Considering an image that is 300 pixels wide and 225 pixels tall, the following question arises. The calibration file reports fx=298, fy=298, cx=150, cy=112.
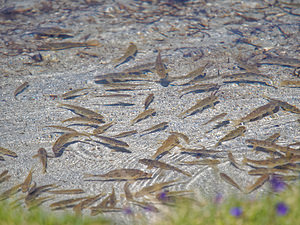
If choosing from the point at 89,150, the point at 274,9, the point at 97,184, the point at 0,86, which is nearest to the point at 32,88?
the point at 0,86

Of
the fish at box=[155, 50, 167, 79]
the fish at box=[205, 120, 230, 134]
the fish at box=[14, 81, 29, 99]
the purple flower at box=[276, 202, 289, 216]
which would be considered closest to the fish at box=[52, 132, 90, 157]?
the fish at box=[14, 81, 29, 99]

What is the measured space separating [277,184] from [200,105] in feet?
6.29

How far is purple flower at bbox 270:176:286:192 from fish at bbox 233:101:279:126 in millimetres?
1287

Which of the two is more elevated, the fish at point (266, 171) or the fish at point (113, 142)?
the fish at point (266, 171)

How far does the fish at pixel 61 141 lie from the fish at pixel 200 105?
1.53 meters

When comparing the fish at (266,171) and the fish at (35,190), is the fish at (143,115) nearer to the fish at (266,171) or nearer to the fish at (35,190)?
the fish at (35,190)

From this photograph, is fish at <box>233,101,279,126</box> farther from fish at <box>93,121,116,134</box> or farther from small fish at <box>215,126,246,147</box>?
fish at <box>93,121,116,134</box>

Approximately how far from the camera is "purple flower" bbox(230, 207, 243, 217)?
2.40 meters

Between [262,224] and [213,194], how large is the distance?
0.78m

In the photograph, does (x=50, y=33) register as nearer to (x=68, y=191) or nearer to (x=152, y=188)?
(x=68, y=191)

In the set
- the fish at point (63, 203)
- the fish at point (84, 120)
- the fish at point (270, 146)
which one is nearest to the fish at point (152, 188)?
the fish at point (63, 203)

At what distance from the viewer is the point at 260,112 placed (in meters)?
4.41

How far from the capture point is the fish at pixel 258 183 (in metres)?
3.17

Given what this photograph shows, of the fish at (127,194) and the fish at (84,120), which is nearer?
the fish at (127,194)
